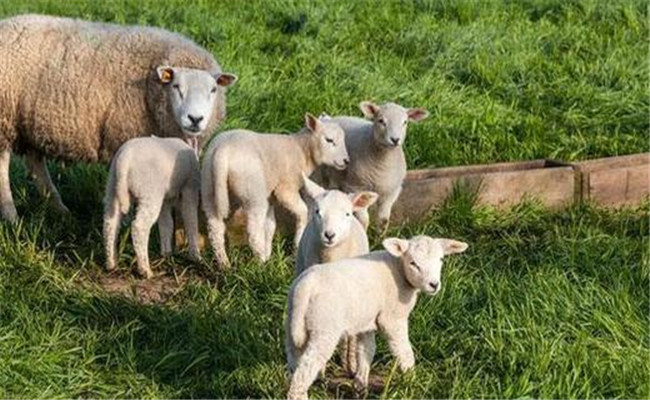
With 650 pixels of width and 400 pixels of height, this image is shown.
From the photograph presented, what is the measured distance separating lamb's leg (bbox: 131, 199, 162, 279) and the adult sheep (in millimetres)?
1068

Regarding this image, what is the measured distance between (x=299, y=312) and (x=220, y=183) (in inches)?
78.0

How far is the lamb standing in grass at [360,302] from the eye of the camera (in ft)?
14.7

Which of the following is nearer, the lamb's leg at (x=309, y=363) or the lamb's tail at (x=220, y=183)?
the lamb's leg at (x=309, y=363)

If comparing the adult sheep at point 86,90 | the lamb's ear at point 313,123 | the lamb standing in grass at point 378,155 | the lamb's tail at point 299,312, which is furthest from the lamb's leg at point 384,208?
the lamb's tail at point 299,312

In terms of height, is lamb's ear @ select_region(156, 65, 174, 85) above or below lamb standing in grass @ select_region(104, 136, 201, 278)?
above

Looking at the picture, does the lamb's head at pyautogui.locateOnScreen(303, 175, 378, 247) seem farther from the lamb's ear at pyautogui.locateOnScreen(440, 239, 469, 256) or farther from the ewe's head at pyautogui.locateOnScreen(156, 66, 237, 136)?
the ewe's head at pyautogui.locateOnScreen(156, 66, 237, 136)

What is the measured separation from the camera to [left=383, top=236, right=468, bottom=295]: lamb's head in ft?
15.6

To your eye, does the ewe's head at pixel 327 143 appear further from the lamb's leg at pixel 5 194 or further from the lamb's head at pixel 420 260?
the lamb's leg at pixel 5 194

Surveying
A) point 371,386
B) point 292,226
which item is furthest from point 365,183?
point 371,386

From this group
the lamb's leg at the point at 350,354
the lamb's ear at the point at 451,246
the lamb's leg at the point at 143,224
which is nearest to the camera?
the lamb's ear at the point at 451,246

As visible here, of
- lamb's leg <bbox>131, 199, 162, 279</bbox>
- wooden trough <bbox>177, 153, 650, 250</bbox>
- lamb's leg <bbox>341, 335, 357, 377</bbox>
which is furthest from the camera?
wooden trough <bbox>177, 153, 650, 250</bbox>

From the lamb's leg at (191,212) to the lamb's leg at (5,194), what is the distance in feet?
4.32

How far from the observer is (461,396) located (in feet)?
16.1

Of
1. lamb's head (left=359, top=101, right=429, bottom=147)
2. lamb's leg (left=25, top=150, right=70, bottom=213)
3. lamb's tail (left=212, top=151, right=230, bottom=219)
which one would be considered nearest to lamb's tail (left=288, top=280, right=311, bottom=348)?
lamb's tail (left=212, top=151, right=230, bottom=219)
